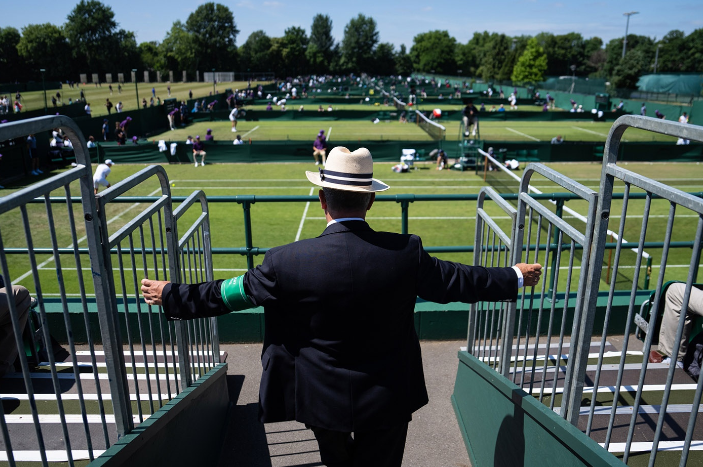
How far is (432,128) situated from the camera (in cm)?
3609

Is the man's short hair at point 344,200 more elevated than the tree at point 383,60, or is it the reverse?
the tree at point 383,60

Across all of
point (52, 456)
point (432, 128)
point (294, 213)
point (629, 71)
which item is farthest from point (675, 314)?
point (629, 71)

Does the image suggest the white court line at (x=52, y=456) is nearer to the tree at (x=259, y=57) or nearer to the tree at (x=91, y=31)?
the tree at (x=91, y=31)

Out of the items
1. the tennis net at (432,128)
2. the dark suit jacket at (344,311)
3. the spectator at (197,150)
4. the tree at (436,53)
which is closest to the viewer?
the dark suit jacket at (344,311)

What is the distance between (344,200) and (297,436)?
103 inches

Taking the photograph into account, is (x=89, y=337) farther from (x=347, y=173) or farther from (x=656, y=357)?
(x=656, y=357)

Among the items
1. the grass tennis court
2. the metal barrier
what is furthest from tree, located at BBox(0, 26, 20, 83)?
the metal barrier

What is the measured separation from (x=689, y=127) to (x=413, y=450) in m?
3.27

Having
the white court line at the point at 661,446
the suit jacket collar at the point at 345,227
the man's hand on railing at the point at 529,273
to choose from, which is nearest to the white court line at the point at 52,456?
the suit jacket collar at the point at 345,227

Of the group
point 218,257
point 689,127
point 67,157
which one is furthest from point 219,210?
point 689,127

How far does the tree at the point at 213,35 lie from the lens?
136 m

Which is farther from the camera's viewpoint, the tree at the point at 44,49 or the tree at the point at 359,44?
the tree at the point at 359,44

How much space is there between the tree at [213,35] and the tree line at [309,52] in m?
0.25

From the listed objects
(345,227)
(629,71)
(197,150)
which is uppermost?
(629,71)
